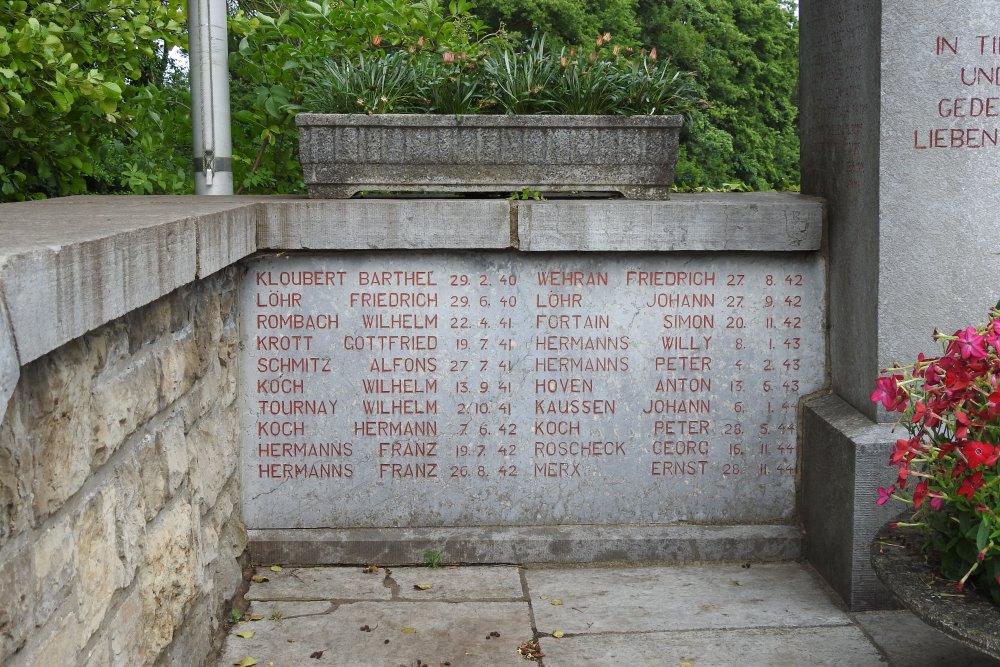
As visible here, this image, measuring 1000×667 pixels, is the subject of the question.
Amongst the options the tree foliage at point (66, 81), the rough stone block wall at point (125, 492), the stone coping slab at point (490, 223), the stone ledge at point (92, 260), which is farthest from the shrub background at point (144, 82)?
the rough stone block wall at point (125, 492)

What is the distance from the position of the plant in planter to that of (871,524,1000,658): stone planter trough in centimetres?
189

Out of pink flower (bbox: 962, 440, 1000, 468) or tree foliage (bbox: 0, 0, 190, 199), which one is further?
tree foliage (bbox: 0, 0, 190, 199)

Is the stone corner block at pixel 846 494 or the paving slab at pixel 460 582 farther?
the paving slab at pixel 460 582

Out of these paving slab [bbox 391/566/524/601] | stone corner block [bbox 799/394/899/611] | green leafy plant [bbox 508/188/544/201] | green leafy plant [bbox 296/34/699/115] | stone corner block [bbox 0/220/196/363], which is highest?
green leafy plant [bbox 296/34/699/115]

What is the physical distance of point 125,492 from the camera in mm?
2650

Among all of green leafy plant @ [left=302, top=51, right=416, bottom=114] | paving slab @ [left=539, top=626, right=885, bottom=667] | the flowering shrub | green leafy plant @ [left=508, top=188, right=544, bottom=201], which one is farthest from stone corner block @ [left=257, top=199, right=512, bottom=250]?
the flowering shrub

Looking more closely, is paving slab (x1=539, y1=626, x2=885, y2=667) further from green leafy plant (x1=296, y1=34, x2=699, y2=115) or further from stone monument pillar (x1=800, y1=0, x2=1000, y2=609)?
green leafy plant (x1=296, y1=34, x2=699, y2=115)

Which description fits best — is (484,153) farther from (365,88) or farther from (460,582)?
(460,582)

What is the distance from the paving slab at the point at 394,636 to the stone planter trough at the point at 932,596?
115 centimetres

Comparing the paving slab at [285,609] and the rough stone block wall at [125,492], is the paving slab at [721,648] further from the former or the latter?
the rough stone block wall at [125,492]

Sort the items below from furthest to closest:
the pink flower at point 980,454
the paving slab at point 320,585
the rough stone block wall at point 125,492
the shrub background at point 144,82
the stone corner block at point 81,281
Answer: the shrub background at point 144,82
the paving slab at point 320,585
the pink flower at point 980,454
the rough stone block wall at point 125,492
the stone corner block at point 81,281

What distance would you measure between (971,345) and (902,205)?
4.04 feet

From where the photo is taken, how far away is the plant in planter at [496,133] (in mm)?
4316

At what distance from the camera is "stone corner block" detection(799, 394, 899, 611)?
373 cm
